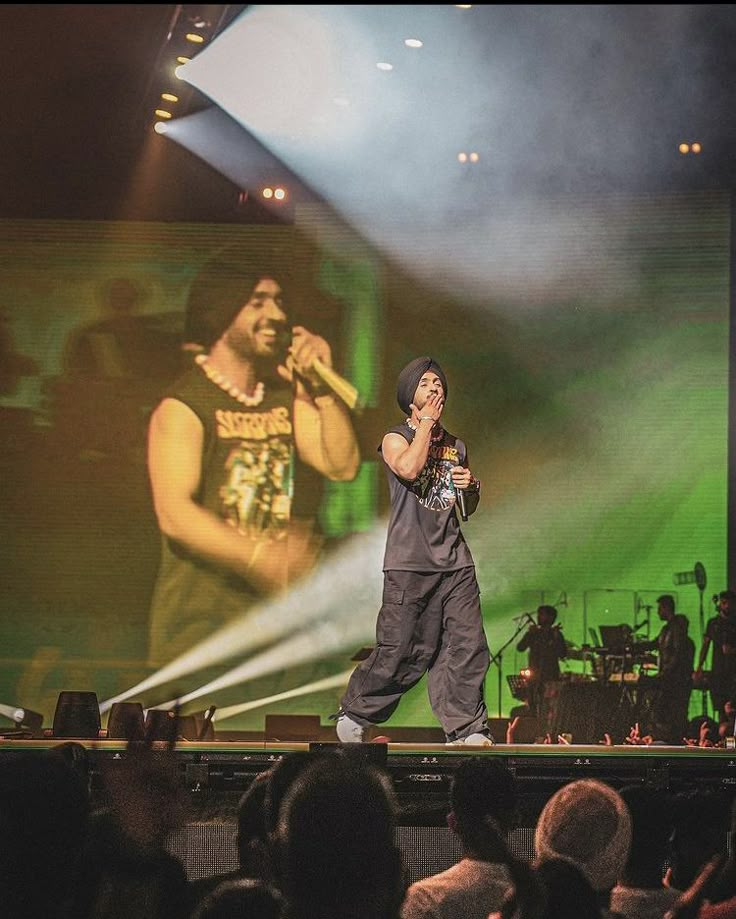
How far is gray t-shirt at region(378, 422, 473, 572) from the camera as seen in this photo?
18.4 feet

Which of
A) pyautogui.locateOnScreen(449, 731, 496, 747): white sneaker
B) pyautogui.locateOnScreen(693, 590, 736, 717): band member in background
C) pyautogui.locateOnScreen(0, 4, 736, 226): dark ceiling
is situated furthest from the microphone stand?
pyautogui.locateOnScreen(449, 731, 496, 747): white sneaker

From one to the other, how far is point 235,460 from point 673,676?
4.68 meters

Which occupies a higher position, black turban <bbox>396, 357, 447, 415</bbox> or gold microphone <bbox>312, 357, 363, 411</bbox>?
gold microphone <bbox>312, 357, 363, 411</bbox>

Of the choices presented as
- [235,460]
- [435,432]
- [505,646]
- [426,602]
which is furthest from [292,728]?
[235,460]

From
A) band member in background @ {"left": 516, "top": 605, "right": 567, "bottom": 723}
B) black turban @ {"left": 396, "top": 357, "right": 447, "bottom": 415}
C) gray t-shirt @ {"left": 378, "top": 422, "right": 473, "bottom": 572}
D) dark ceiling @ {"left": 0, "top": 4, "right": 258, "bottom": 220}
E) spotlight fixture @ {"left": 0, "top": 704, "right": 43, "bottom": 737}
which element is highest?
dark ceiling @ {"left": 0, "top": 4, "right": 258, "bottom": 220}

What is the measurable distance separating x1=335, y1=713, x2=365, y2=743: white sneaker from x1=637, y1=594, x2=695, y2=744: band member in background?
229 inches

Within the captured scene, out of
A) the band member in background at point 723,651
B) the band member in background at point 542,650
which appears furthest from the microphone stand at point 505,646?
the band member in background at point 723,651

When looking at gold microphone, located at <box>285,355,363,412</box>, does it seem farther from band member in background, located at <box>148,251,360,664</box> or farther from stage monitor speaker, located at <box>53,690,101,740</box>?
stage monitor speaker, located at <box>53,690,101,740</box>

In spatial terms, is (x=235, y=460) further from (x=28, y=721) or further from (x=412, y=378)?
(x=412, y=378)

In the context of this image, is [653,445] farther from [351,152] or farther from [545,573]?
[351,152]

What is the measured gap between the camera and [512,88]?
10461 millimetres

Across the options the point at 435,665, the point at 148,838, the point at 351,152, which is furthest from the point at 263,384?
the point at 148,838

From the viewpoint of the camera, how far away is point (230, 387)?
1204 centimetres

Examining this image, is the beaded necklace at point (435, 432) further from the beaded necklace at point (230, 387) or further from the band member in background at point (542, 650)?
the beaded necklace at point (230, 387)
